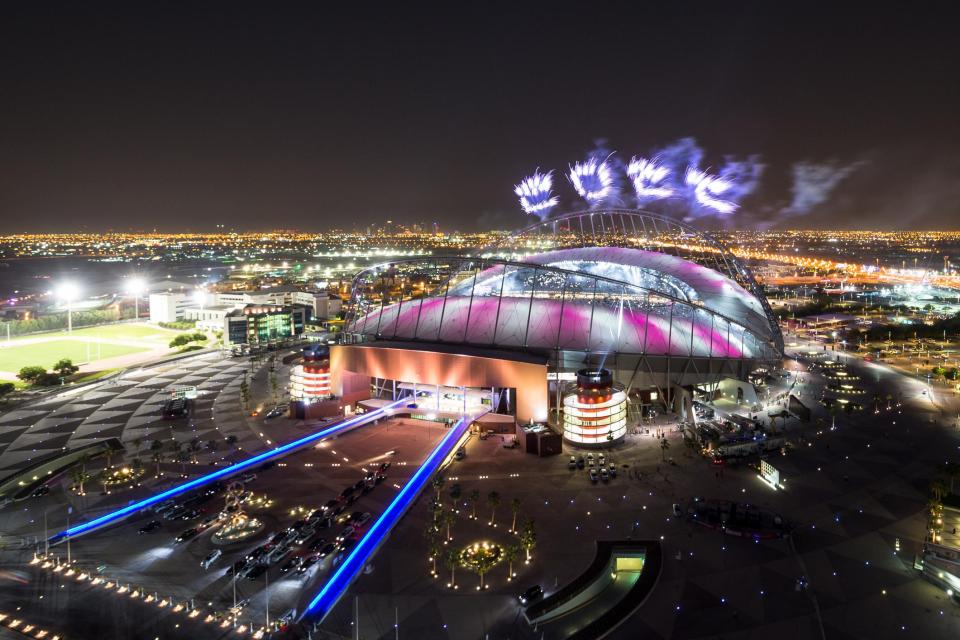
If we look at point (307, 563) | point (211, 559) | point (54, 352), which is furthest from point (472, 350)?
point (54, 352)

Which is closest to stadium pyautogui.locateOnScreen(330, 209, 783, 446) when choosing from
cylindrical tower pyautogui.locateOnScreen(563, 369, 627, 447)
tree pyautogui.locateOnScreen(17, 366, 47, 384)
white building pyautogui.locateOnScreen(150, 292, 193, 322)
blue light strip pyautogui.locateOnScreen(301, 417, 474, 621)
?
cylindrical tower pyautogui.locateOnScreen(563, 369, 627, 447)

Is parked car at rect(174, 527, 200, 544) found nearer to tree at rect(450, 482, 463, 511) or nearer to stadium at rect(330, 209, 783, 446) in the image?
tree at rect(450, 482, 463, 511)

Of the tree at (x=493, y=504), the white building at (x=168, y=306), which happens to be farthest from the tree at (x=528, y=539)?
the white building at (x=168, y=306)

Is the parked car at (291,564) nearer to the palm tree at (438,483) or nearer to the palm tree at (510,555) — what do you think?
the palm tree at (438,483)

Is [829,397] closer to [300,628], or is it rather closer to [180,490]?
[300,628]

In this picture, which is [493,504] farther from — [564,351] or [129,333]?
[129,333]

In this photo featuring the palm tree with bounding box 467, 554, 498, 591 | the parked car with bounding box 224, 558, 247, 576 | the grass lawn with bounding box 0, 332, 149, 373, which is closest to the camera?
the palm tree with bounding box 467, 554, 498, 591

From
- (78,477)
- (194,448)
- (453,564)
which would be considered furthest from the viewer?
(194,448)

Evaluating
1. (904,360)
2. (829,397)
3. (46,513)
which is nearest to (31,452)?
(46,513)
